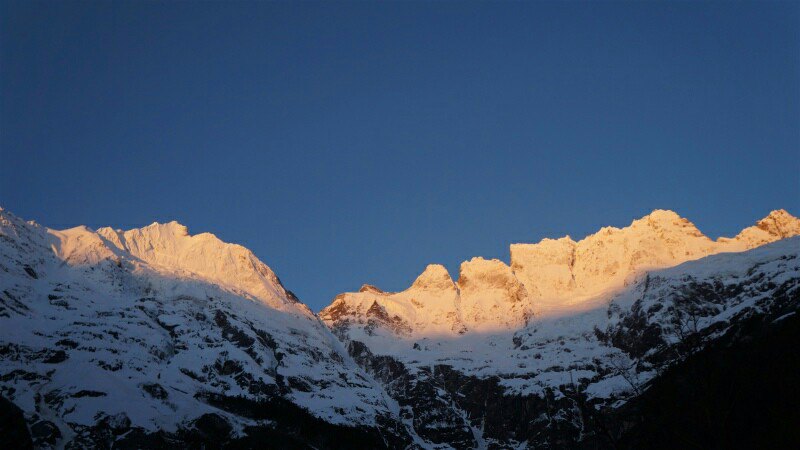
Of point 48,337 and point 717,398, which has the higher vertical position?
point 48,337

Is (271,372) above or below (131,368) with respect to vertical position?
below

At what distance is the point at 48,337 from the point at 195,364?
106ft

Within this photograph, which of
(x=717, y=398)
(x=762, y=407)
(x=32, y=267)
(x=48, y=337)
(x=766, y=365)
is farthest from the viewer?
(x=32, y=267)

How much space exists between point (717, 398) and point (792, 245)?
182 metres

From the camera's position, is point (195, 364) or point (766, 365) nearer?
point (766, 365)

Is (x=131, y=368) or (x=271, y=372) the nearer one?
(x=131, y=368)

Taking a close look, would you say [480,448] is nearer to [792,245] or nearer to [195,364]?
[195,364]

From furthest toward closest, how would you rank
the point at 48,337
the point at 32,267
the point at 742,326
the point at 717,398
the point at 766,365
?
1. the point at 32,267
2. the point at 48,337
3. the point at 742,326
4. the point at 766,365
5. the point at 717,398

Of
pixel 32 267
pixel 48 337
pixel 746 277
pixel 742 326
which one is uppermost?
pixel 32 267

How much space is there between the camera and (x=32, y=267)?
187 metres

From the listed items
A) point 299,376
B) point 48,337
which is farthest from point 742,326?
point 48,337

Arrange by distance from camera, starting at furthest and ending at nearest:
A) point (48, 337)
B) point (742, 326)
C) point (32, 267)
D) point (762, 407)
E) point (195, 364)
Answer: point (32, 267), point (195, 364), point (48, 337), point (742, 326), point (762, 407)

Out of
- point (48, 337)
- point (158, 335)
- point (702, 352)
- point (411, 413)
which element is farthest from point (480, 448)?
point (702, 352)

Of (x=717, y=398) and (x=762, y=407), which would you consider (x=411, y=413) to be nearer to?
(x=762, y=407)
